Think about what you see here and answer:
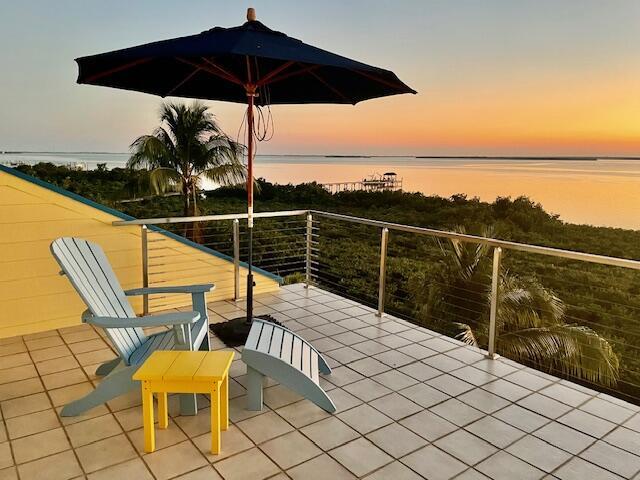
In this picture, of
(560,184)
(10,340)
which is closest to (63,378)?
(10,340)

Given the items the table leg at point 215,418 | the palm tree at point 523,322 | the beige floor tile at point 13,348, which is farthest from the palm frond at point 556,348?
the beige floor tile at point 13,348

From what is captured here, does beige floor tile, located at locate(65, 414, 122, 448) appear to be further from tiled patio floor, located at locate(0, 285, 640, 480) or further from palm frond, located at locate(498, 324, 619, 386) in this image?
palm frond, located at locate(498, 324, 619, 386)

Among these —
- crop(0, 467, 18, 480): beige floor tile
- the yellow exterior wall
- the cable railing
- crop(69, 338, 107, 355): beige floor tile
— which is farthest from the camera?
the cable railing

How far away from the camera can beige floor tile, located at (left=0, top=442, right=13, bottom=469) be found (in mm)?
2231

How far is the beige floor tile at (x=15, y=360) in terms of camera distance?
3.39 m

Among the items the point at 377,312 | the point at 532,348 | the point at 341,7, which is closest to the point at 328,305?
the point at 377,312

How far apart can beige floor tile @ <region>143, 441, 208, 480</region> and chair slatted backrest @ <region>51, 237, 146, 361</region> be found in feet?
2.05

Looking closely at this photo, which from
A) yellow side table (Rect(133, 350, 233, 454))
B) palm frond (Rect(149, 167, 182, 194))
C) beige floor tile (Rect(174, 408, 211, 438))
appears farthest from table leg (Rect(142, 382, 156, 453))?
palm frond (Rect(149, 167, 182, 194))

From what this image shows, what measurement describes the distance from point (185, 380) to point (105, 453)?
1.95 feet

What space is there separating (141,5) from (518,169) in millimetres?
25934

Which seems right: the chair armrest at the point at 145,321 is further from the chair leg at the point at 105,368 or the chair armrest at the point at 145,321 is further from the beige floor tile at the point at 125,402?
the chair leg at the point at 105,368

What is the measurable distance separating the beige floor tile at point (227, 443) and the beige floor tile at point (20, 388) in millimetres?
1309

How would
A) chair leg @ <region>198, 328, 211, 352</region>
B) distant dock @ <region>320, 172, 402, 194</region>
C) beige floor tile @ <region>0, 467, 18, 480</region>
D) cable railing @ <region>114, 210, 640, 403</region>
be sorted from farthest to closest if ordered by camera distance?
distant dock @ <region>320, 172, 402, 194</region> → cable railing @ <region>114, 210, 640, 403</region> → chair leg @ <region>198, 328, 211, 352</region> → beige floor tile @ <region>0, 467, 18, 480</region>

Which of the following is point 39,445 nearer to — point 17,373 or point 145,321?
point 145,321
